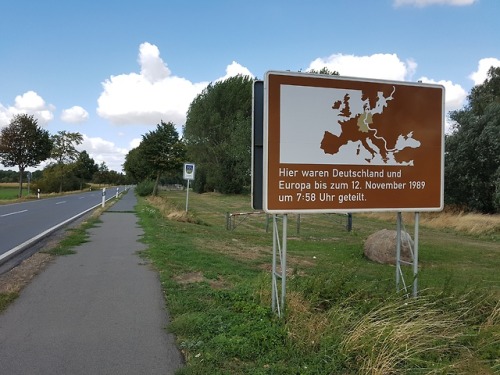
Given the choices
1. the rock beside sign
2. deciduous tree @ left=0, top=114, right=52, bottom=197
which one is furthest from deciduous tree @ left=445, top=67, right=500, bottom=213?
deciduous tree @ left=0, top=114, right=52, bottom=197

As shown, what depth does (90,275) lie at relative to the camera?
7.78m

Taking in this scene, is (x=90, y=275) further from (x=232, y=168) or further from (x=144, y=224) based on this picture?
(x=232, y=168)

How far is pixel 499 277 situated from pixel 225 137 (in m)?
55.7

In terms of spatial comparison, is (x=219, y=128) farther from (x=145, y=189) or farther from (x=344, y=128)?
(x=344, y=128)

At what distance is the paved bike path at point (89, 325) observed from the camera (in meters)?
3.99

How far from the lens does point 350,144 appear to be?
5.54 metres

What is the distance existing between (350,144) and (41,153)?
4332 cm

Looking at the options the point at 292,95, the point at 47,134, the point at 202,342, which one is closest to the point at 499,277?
the point at 292,95

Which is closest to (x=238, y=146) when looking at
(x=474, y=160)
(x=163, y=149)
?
(x=163, y=149)

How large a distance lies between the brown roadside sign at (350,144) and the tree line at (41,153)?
41.1m

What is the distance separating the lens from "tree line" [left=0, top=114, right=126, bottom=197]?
41312mm

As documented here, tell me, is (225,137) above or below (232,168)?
above

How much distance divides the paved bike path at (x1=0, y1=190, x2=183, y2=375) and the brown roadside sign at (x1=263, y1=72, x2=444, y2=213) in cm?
199

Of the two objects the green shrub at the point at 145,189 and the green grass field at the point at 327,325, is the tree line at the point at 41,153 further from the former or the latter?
the green grass field at the point at 327,325
